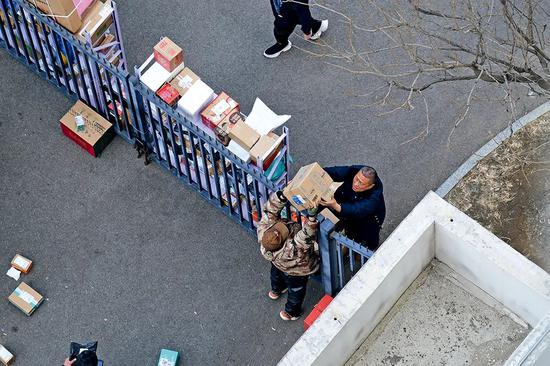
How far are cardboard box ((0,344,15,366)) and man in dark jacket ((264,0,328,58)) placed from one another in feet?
15.2

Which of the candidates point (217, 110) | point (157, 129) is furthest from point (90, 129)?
point (217, 110)

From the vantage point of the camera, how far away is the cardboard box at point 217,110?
417 inches

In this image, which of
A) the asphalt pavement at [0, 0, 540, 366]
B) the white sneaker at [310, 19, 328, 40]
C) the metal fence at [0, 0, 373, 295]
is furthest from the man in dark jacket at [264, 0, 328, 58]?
the metal fence at [0, 0, 373, 295]

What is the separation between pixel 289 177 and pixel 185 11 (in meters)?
2.84

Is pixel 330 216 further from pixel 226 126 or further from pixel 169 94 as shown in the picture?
pixel 169 94

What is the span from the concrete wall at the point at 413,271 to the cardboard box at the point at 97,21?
4.72 m

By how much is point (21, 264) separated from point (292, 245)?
3.27 m

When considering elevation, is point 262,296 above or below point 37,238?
above

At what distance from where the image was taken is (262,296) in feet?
36.0

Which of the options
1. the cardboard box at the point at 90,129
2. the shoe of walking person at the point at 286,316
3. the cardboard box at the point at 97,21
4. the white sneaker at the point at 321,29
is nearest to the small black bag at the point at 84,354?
the shoe of walking person at the point at 286,316

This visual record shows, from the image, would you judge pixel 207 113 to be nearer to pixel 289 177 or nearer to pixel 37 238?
pixel 289 177

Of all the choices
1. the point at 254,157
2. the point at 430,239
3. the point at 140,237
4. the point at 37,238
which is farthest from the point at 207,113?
the point at 430,239

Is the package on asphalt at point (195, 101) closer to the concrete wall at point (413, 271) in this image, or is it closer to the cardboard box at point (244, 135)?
the cardboard box at point (244, 135)

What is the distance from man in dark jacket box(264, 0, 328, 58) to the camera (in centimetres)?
1184
